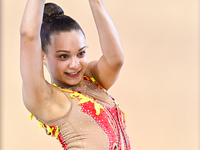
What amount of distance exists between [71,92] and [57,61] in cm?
11

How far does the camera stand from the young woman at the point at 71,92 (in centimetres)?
103

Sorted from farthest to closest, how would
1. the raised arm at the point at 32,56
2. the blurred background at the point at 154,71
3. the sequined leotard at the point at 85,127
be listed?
the blurred background at the point at 154,71
the sequined leotard at the point at 85,127
the raised arm at the point at 32,56

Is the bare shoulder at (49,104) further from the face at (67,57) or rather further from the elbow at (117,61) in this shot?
the elbow at (117,61)

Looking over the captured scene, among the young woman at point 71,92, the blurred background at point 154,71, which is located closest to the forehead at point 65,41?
the young woman at point 71,92

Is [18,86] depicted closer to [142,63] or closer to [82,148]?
Result: [142,63]

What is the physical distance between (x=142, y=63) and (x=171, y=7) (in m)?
0.40

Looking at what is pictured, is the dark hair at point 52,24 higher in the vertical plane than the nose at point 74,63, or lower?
higher

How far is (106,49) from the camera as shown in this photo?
1.18 metres

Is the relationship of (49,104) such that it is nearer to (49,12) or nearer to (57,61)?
(57,61)

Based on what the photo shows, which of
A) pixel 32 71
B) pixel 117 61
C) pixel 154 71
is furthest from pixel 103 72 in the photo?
pixel 154 71

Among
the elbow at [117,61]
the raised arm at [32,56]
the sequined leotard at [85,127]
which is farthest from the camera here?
the elbow at [117,61]

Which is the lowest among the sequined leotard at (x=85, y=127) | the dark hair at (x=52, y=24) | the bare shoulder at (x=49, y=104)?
the sequined leotard at (x=85, y=127)

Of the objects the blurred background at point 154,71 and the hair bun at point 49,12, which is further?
the blurred background at point 154,71

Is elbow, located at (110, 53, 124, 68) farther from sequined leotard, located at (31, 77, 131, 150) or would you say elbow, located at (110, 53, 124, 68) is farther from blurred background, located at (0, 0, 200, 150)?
blurred background, located at (0, 0, 200, 150)
